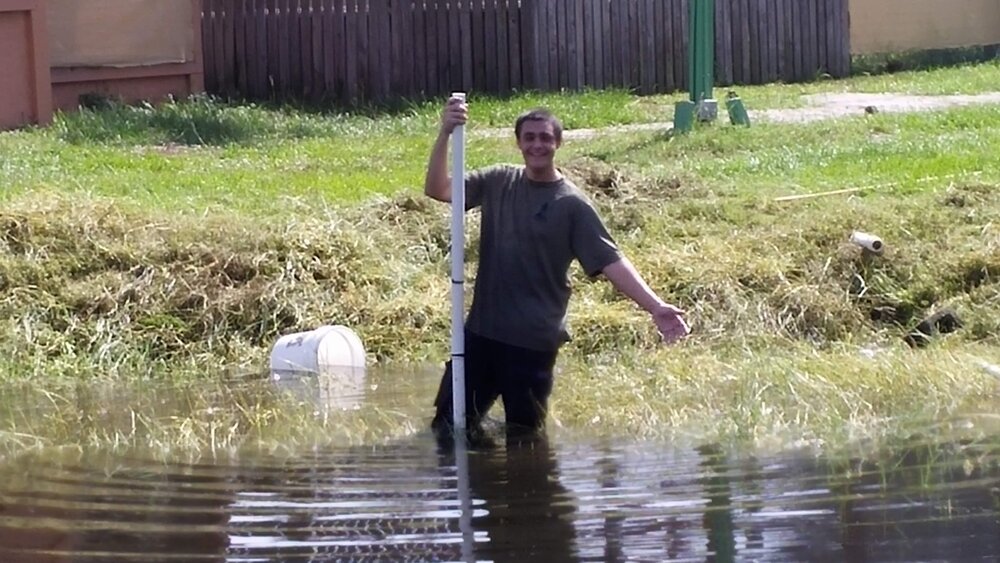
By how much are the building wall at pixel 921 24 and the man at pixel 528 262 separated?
15.6 meters

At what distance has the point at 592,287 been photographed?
10.7 m

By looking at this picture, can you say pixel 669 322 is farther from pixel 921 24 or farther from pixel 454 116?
pixel 921 24

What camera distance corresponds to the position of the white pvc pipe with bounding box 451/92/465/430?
7.29 m

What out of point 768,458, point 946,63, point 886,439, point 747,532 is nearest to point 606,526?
point 747,532

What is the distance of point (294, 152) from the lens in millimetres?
14891

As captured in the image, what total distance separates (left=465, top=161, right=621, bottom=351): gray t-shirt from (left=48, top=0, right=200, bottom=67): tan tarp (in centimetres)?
1052

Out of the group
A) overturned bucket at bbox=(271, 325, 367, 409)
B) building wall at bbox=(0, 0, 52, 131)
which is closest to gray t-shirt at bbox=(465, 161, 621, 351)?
overturned bucket at bbox=(271, 325, 367, 409)

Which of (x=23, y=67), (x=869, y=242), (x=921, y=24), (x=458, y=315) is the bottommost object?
(x=869, y=242)

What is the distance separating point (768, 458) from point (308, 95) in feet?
39.5

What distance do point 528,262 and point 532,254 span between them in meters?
0.04

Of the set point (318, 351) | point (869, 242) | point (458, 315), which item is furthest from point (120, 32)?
point (458, 315)

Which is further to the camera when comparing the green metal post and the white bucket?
the green metal post

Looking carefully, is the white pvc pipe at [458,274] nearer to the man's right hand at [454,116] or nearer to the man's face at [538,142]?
the man's right hand at [454,116]

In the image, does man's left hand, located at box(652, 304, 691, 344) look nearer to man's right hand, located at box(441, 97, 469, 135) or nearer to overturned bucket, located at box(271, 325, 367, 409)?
man's right hand, located at box(441, 97, 469, 135)
